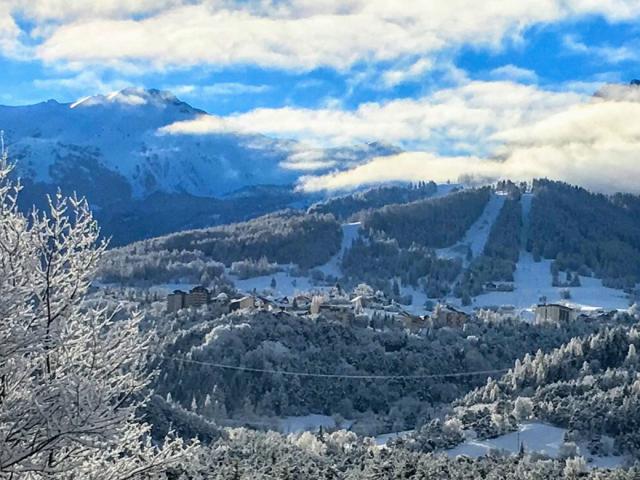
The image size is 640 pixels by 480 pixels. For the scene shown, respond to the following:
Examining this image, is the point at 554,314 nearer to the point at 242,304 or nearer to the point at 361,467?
the point at 242,304

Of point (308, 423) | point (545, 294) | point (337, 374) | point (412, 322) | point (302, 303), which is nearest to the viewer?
point (308, 423)

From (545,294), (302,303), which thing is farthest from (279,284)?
(302,303)

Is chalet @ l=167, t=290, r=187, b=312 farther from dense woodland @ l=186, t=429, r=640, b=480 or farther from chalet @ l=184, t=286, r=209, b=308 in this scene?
dense woodland @ l=186, t=429, r=640, b=480

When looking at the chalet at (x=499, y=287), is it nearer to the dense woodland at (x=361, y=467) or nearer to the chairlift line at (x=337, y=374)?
the chairlift line at (x=337, y=374)

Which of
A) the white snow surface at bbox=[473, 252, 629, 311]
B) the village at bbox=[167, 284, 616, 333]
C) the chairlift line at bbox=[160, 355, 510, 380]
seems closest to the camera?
the chairlift line at bbox=[160, 355, 510, 380]

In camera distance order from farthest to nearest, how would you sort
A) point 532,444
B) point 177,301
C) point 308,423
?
point 177,301, point 308,423, point 532,444

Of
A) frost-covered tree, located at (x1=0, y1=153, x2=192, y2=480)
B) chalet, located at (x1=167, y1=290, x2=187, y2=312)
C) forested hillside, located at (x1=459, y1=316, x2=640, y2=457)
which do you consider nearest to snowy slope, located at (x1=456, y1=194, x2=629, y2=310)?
chalet, located at (x1=167, y1=290, x2=187, y2=312)

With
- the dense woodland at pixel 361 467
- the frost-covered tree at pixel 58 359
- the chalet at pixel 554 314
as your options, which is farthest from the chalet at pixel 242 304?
the frost-covered tree at pixel 58 359
